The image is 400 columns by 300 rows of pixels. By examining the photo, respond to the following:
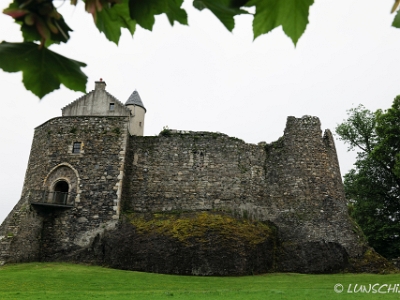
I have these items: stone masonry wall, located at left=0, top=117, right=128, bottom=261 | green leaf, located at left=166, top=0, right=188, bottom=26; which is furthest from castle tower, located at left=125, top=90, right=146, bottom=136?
green leaf, located at left=166, top=0, right=188, bottom=26

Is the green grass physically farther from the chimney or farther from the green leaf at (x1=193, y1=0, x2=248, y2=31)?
the chimney

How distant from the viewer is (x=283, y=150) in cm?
2056

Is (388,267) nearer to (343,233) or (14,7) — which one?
(343,233)

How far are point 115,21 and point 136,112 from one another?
28.1m

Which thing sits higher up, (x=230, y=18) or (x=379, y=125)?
(x=379, y=125)

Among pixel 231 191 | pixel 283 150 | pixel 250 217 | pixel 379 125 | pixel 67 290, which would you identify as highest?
pixel 379 125

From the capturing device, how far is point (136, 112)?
29.0 m

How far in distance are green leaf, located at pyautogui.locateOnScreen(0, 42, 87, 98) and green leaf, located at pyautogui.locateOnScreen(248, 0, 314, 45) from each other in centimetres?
54

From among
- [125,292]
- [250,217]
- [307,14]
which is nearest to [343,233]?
[250,217]

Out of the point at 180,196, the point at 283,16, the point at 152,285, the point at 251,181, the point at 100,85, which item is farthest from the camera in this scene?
the point at 100,85

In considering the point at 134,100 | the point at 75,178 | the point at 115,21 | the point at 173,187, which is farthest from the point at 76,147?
the point at 115,21

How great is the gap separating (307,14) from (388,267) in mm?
18797

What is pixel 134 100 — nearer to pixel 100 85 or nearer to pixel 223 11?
pixel 100 85

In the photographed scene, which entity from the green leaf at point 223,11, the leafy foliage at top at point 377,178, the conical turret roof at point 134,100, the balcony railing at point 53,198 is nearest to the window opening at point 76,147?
the balcony railing at point 53,198
